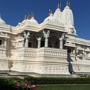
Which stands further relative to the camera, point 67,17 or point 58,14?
point 58,14

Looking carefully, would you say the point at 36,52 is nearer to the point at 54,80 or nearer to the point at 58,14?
the point at 54,80

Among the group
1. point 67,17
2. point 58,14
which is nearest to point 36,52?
point 67,17

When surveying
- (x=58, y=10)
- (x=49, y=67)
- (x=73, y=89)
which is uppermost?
(x=58, y=10)

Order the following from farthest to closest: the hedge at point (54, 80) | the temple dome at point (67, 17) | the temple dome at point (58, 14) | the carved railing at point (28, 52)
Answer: the temple dome at point (58, 14)
the temple dome at point (67, 17)
the carved railing at point (28, 52)
the hedge at point (54, 80)

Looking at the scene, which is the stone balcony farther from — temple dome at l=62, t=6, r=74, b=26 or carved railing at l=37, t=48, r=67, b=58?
temple dome at l=62, t=6, r=74, b=26

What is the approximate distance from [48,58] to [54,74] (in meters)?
2.27

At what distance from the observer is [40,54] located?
2070 cm

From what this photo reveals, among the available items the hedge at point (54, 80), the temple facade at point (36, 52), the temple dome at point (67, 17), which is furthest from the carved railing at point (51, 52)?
the temple dome at point (67, 17)

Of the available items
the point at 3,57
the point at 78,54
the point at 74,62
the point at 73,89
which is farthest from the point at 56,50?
the point at 78,54

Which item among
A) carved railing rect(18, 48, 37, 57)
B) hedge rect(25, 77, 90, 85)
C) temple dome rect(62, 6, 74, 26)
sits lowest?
hedge rect(25, 77, 90, 85)

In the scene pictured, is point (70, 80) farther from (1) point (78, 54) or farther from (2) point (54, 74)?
(1) point (78, 54)

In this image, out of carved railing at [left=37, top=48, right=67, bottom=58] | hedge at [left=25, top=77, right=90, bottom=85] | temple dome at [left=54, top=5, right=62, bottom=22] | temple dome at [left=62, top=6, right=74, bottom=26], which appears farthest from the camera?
temple dome at [left=54, top=5, right=62, bottom=22]

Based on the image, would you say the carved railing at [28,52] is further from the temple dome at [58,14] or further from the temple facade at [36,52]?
the temple dome at [58,14]

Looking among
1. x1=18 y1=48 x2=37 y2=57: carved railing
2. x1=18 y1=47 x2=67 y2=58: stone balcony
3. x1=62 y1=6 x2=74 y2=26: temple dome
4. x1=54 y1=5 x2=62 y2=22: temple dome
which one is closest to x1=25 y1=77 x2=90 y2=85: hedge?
x1=18 y1=47 x2=67 y2=58: stone balcony
